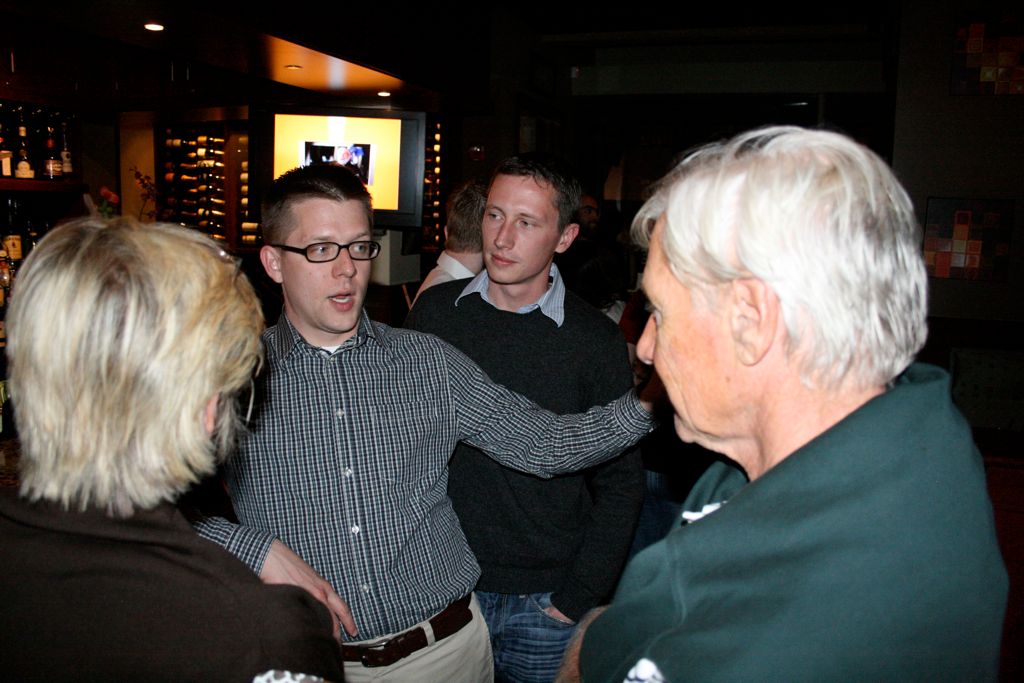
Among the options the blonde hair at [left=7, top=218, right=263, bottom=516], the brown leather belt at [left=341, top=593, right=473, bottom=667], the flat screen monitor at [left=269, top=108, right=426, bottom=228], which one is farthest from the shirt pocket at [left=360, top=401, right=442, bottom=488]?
the flat screen monitor at [left=269, top=108, right=426, bottom=228]

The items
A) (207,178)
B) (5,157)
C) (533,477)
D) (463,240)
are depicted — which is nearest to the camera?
(533,477)

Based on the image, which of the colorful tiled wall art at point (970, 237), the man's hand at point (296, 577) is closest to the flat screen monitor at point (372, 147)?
the man's hand at point (296, 577)

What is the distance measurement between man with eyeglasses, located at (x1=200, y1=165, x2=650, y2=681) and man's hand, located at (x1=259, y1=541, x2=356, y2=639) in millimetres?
84

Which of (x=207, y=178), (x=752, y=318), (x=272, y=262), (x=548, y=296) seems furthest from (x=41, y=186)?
(x=207, y=178)

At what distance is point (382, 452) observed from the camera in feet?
5.38

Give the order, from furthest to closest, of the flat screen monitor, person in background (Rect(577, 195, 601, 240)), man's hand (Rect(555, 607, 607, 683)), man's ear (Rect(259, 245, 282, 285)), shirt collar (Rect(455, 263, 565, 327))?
person in background (Rect(577, 195, 601, 240))
the flat screen monitor
shirt collar (Rect(455, 263, 565, 327))
man's ear (Rect(259, 245, 282, 285))
man's hand (Rect(555, 607, 607, 683))

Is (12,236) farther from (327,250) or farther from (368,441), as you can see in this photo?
(368,441)

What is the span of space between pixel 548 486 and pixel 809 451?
1.22 meters

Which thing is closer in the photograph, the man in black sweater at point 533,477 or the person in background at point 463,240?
the man in black sweater at point 533,477

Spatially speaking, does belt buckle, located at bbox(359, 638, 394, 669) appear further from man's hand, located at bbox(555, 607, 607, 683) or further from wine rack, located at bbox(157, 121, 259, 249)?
wine rack, located at bbox(157, 121, 259, 249)

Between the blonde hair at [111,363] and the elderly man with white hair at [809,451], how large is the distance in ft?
2.03

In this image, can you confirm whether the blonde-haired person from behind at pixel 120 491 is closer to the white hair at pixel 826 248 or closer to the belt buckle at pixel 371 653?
the belt buckle at pixel 371 653

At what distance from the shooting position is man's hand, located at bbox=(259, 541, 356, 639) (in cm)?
127

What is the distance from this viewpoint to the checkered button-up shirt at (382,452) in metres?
1.58
